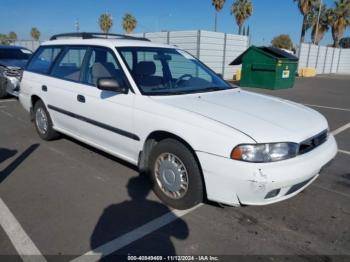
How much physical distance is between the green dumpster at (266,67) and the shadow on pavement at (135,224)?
40.5 feet

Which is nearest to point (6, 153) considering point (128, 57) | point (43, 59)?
point (43, 59)

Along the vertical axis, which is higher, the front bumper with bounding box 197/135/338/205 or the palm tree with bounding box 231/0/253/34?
the palm tree with bounding box 231/0/253/34

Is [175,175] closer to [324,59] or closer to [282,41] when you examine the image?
[324,59]

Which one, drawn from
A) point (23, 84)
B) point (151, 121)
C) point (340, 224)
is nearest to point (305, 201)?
point (340, 224)

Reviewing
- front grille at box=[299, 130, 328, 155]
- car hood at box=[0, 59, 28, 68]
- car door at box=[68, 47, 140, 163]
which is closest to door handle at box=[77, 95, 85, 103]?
car door at box=[68, 47, 140, 163]

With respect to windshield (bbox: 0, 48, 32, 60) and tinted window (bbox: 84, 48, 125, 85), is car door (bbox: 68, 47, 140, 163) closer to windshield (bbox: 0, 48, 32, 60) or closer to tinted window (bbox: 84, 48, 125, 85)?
tinted window (bbox: 84, 48, 125, 85)

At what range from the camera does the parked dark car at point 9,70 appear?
908 cm

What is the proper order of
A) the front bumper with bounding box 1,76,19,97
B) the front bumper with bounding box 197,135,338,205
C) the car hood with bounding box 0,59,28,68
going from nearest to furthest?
the front bumper with bounding box 197,135,338,205, the front bumper with bounding box 1,76,19,97, the car hood with bounding box 0,59,28,68

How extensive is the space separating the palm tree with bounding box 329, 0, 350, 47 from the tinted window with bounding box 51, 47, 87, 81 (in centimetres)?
4466

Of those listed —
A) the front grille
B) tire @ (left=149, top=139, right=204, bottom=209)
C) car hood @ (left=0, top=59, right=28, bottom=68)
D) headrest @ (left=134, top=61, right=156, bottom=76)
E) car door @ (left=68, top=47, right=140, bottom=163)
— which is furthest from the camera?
car hood @ (left=0, top=59, right=28, bottom=68)

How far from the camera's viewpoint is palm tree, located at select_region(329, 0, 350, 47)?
40.8m

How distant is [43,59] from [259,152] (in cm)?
421

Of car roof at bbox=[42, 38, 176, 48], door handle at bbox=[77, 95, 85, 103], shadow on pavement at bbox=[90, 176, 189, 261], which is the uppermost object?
car roof at bbox=[42, 38, 176, 48]

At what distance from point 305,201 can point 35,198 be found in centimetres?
298
